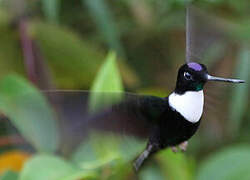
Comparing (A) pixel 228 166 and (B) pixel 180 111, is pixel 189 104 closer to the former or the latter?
(B) pixel 180 111

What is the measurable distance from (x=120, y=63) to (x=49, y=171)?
1.82 ft

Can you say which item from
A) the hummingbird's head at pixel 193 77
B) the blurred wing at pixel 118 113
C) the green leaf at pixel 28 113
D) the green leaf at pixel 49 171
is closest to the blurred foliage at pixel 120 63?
the green leaf at pixel 28 113

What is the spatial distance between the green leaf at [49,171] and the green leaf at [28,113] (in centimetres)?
16

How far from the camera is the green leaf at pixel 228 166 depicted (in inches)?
40.7

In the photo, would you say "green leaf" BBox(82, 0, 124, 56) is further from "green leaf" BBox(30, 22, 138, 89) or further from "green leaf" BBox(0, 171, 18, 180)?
"green leaf" BBox(0, 171, 18, 180)

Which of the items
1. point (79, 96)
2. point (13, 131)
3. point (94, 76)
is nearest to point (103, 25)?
point (94, 76)

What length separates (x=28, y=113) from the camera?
1.02 m

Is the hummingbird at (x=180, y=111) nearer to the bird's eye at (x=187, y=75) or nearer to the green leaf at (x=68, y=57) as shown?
the bird's eye at (x=187, y=75)

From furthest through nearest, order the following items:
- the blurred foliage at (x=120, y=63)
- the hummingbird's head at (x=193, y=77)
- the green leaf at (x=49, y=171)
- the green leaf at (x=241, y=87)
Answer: the green leaf at (x=241, y=87) < the blurred foliage at (x=120, y=63) < the green leaf at (x=49, y=171) < the hummingbird's head at (x=193, y=77)

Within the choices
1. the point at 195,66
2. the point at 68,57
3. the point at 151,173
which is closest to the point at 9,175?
the point at 151,173

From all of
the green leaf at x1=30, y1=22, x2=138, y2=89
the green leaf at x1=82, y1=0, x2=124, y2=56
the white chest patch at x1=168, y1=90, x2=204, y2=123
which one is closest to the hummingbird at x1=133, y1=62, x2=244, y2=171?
the white chest patch at x1=168, y1=90, x2=204, y2=123

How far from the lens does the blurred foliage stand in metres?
1.03

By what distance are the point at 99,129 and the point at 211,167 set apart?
21.1 inches

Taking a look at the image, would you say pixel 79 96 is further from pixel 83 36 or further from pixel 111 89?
pixel 83 36
